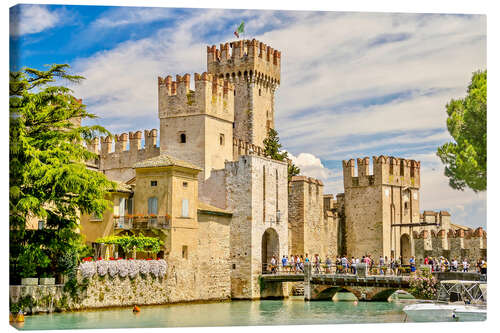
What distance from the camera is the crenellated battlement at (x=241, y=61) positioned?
4128 centimetres

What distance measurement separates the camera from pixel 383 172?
3856 cm

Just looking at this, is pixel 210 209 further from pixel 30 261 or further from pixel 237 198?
pixel 30 261

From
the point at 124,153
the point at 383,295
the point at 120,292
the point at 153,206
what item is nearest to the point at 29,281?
the point at 120,292

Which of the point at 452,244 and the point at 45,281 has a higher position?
the point at 452,244

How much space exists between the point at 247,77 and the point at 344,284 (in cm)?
1483

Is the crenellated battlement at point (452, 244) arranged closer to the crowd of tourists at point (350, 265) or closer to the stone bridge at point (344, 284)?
the crowd of tourists at point (350, 265)

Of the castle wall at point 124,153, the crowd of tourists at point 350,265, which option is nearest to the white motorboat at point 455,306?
the crowd of tourists at point 350,265

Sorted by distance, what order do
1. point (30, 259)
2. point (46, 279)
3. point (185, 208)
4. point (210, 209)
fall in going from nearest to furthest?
point (30, 259) < point (46, 279) < point (185, 208) < point (210, 209)

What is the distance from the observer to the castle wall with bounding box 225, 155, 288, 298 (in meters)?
32.0

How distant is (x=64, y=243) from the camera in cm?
2289

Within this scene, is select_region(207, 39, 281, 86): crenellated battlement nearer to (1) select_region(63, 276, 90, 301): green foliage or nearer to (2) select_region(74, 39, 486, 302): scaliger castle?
(2) select_region(74, 39, 486, 302): scaliger castle

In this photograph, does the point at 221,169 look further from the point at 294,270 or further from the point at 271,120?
the point at 271,120

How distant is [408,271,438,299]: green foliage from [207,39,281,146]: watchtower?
616 inches

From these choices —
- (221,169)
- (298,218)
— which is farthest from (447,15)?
(298,218)
